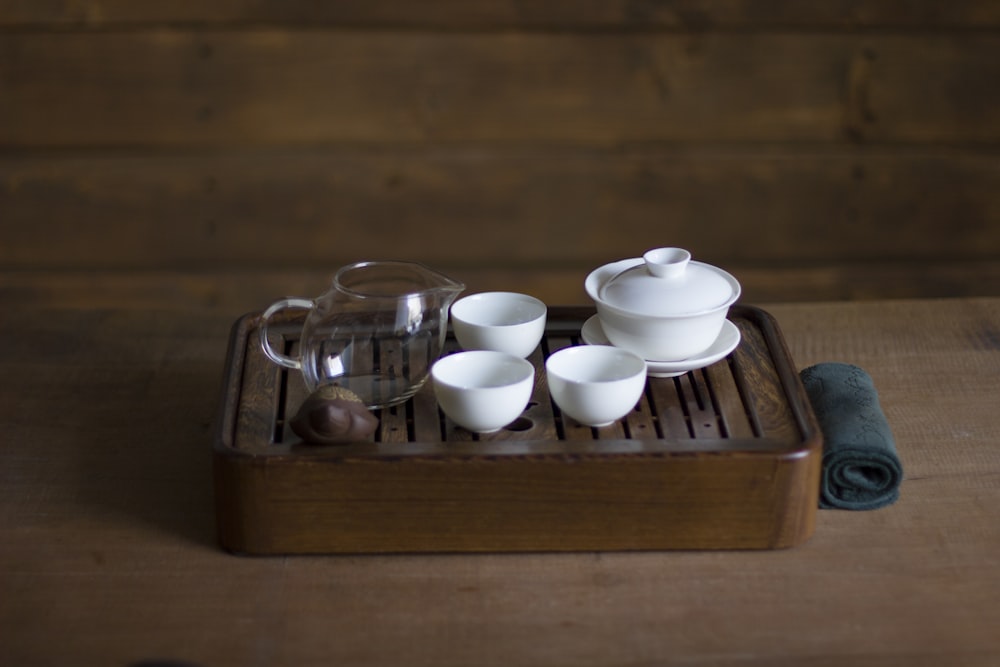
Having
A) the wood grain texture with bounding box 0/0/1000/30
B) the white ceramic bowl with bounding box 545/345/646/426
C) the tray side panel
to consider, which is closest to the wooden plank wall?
the wood grain texture with bounding box 0/0/1000/30

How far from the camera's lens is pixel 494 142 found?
7.32ft

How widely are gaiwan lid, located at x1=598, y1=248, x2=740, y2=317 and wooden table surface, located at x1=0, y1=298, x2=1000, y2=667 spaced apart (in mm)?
209

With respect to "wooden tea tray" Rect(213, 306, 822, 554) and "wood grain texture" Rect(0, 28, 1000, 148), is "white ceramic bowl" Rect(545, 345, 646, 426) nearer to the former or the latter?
"wooden tea tray" Rect(213, 306, 822, 554)

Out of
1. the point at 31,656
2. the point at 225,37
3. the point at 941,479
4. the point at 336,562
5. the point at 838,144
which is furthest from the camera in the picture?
the point at 838,144

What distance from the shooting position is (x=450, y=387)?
92 cm

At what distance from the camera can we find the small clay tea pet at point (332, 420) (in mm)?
906

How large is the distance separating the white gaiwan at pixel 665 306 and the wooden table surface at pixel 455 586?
0.19 meters

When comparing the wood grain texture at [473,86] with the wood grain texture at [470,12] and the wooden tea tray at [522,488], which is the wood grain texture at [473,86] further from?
the wooden tea tray at [522,488]

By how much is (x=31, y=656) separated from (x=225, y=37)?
1.53m

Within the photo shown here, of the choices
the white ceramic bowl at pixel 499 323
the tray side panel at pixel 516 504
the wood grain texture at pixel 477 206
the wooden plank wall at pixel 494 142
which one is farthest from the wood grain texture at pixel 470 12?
the tray side panel at pixel 516 504

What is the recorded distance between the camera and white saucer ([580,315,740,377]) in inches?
40.5

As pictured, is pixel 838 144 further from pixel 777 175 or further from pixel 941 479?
pixel 941 479

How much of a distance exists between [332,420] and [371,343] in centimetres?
13

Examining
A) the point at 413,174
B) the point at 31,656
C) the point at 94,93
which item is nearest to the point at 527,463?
the point at 31,656
